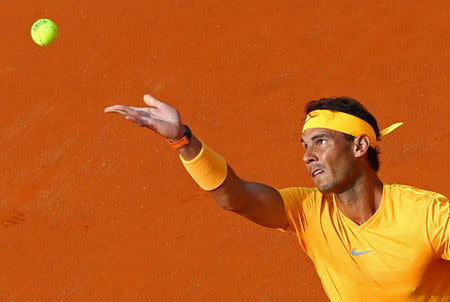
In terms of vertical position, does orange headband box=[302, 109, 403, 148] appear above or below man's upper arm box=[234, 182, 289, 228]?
above

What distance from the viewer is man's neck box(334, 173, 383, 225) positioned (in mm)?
4469

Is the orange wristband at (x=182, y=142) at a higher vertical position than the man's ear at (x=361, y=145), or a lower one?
higher

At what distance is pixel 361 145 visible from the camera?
4.63 meters

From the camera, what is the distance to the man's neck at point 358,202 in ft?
14.7

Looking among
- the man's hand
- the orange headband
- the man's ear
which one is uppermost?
the man's hand

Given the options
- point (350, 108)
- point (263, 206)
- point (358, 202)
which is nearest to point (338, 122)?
point (350, 108)

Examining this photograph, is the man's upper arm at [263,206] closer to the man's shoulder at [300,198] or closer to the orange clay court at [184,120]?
the man's shoulder at [300,198]

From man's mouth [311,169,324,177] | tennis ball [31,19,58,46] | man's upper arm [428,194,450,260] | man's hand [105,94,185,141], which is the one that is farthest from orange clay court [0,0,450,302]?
man's hand [105,94,185,141]

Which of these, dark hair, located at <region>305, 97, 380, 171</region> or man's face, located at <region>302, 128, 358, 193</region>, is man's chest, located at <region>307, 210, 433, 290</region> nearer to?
man's face, located at <region>302, 128, 358, 193</region>

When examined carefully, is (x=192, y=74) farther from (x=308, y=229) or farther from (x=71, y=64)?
(x=308, y=229)

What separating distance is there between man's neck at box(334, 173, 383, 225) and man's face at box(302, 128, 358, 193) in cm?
4

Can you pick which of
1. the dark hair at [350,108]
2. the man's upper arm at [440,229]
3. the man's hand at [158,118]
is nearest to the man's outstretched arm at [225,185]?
the man's hand at [158,118]

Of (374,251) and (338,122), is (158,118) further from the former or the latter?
(374,251)

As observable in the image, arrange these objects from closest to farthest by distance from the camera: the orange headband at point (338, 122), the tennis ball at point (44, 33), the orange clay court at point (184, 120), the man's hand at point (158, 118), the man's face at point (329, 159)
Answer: the man's hand at point (158, 118)
the man's face at point (329, 159)
the orange headband at point (338, 122)
the tennis ball at point (44, 33)
the orange clay court at point (184, 120)
